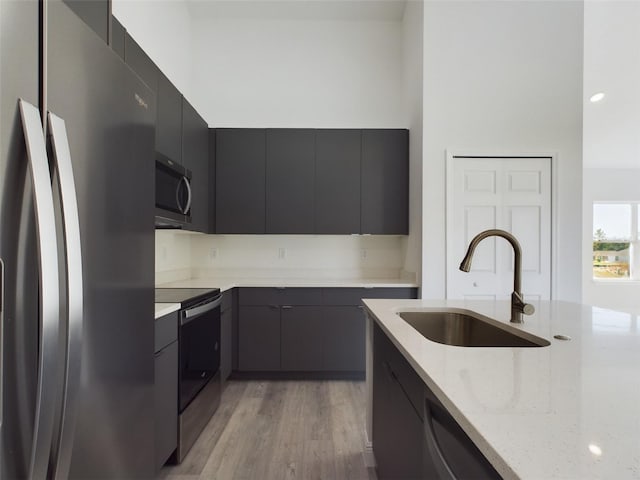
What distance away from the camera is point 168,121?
7.46 feet

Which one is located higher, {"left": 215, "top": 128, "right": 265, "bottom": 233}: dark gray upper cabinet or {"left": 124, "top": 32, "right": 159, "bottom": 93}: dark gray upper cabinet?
{"left": 124, "top": 32, "right": 159, "bottom": 93}: dark gray upper cabinet

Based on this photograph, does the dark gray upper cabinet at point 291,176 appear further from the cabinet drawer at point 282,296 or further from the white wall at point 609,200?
the white wall at point 609,200

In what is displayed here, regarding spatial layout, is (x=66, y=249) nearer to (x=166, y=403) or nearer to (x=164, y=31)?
(x=166, y=403)

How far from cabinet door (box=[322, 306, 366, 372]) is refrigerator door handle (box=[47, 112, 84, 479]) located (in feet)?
7.84

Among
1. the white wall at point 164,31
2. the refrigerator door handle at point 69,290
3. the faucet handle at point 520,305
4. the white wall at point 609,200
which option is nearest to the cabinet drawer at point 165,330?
the refrigerator door handle at point 69,290

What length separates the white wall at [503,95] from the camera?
2.86 metres

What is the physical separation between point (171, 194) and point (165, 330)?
869 millimetres

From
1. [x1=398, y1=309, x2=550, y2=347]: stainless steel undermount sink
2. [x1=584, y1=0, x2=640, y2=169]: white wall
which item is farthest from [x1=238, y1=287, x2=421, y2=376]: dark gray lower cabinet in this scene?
[x1=584, y1=0, x2=640, y2=169]: white wall

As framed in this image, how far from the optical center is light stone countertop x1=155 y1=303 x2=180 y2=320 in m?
1.59

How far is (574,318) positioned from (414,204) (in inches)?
72.7

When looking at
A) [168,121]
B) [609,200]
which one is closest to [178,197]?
[168,121]

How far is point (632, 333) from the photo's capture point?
3.67ft

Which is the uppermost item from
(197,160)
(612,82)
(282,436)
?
(612,82)

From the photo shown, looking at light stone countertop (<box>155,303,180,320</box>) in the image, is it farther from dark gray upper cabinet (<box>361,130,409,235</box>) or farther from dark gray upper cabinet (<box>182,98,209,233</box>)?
dark gray upper cabinet (<box>361,130,409,235</box>)
